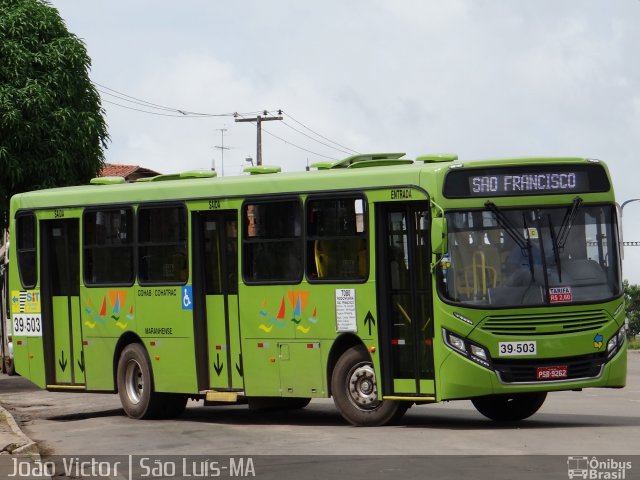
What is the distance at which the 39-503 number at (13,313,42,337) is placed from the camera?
22594mm

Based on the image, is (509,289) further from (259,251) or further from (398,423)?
(259,251)

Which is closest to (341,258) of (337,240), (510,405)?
(337,240)

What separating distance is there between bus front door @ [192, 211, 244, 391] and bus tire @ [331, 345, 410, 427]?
74.0 inches

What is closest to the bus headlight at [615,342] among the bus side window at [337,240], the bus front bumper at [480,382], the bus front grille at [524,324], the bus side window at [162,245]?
the bus front bumper at [480,382]

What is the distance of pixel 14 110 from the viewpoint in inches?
1400

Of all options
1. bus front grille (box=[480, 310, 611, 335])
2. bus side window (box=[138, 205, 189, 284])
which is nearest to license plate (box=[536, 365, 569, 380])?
bus front grille (box=[480, 310, 611, 335])

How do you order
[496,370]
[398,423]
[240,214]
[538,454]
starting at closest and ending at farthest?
[538,454] < [496,370] < [398,423] < [240,214]

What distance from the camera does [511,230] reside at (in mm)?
17078

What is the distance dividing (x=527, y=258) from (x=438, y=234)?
1.10 meters

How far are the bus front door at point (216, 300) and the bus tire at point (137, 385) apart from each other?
1103 millimetres

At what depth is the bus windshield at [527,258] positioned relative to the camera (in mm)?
16953

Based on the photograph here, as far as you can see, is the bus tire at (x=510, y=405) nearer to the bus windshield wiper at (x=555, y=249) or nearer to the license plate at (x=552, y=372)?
the license plate at (x=552, y=372)

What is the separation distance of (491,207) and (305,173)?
107 inches

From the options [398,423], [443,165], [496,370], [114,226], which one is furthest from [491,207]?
[114,226]
